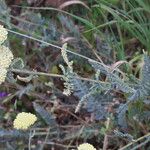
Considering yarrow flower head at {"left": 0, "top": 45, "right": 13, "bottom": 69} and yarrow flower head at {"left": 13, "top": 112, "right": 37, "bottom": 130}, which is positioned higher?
yarrow flower head at {"left": 0, "top": 45, "right": 13, "bottom": 69}

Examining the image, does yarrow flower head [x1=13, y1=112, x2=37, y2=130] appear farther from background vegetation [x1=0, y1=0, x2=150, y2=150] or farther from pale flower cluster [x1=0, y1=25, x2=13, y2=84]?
pale flower cluster [x1=0, y1=25, x2=13, y2=84]

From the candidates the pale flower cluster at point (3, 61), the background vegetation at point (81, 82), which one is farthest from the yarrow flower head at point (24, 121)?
the pale flower cluster at point (3, 61)

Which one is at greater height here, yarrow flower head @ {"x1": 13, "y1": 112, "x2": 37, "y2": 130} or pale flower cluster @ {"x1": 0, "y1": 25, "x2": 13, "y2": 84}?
pale flower cluster @ {"x1": 0, "y1": 25, "x2": 13, "y2": 84}

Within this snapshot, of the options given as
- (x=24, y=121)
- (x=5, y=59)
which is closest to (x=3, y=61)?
(x=5, y=59)

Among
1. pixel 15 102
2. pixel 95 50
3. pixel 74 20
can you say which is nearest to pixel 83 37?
pixel 95 50

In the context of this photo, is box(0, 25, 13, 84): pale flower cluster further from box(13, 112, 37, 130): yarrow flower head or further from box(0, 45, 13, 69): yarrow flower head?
box(13, 112, 37, 130): yarrow flower head

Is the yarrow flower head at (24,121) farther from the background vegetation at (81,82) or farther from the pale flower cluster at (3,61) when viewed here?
the pale flower cluster at (3,61)

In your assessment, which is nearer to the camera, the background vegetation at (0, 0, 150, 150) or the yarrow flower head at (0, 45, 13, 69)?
the yarrow flower head at (0, 45, 13, 69)

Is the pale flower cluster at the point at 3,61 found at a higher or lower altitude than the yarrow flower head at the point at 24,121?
higher

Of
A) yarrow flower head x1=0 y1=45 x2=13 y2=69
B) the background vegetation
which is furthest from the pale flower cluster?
the background vegetation

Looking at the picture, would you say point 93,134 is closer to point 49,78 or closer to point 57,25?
point 49,78

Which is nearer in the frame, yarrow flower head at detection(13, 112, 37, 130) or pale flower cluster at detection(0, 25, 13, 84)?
pale flower cluster at detection(0, 25, 13, 84)
